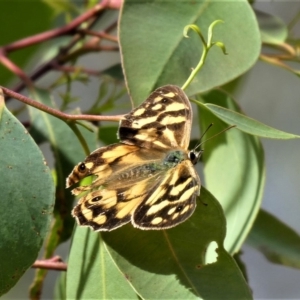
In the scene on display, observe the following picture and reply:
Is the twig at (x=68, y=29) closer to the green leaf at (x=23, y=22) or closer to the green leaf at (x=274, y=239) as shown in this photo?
the green leaf at (x=23, y=22)

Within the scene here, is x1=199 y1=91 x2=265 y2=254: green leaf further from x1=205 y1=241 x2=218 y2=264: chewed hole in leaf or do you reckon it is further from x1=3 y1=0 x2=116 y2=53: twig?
x1=3 y1=0 x2=116 y2=53: twig

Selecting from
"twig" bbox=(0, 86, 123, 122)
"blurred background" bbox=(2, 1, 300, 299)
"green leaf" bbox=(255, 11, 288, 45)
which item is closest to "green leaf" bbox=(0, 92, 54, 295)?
"twig" bbox=(0, 86, 123, 122)

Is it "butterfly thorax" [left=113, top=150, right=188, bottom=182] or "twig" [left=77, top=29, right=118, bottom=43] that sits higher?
"twig" [left=77, top=29, right=118, bottom=43]

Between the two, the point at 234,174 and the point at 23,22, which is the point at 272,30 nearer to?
the point at 234,174

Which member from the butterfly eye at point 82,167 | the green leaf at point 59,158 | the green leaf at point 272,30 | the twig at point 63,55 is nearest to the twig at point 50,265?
the green leaf at point 59,158

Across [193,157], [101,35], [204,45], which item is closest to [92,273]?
[193,157]

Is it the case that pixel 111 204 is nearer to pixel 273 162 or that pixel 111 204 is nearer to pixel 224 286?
pixel 224 286
